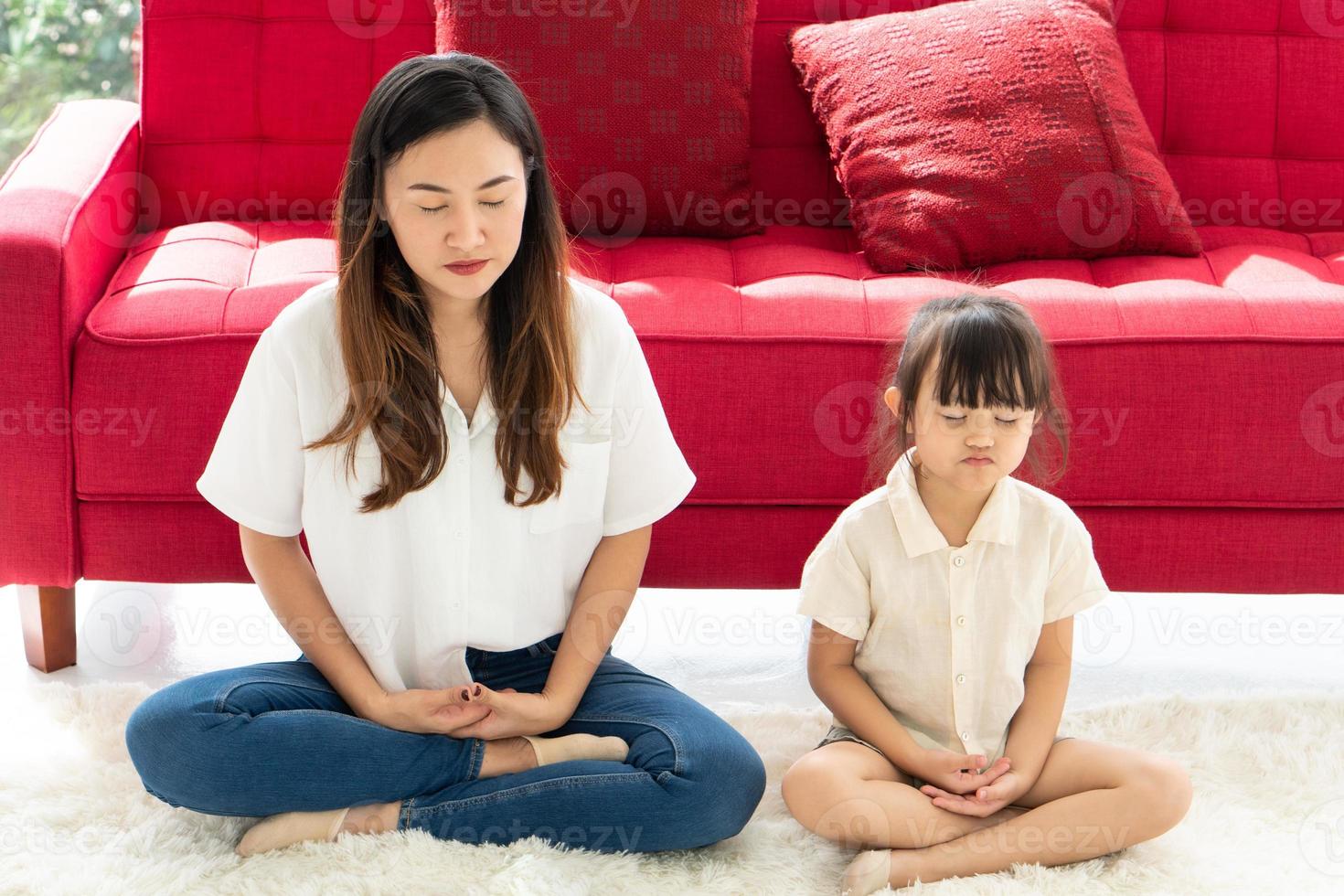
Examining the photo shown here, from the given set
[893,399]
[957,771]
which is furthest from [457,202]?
[957,771]

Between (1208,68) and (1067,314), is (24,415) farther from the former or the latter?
(1208,68)

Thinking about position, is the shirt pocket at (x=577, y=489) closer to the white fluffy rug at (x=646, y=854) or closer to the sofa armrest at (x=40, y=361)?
the white fluffy rug at (x=646, y=854)

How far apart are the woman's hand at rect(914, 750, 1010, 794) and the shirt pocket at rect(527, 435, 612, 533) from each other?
0.41 meters

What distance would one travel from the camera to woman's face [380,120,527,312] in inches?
46.7

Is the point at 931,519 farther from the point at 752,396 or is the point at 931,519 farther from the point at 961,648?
the point at 752,396

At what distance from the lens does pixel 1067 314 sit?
1628mm

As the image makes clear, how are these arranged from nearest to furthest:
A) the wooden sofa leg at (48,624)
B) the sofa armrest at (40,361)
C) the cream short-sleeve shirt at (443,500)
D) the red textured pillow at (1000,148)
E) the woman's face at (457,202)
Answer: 1. the woman's face at (457,202)
2. the cream short-sleeve shirt at (443,500)
3. the sofa armrest at (40,361)
4. the wooden sofa leg at (48,624)
5. the red textured pillow at (1000,148)

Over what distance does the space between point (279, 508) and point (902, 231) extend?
0.94 m

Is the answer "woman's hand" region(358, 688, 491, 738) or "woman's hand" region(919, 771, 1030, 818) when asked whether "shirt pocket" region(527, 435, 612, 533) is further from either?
"woman's hand" region(919, 771, 1030, 818)

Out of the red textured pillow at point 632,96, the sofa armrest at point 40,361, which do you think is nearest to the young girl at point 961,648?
the red textured pillow at point 632,96

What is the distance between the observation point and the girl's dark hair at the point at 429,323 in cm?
121

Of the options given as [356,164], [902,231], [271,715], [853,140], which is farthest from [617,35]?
[271,715]

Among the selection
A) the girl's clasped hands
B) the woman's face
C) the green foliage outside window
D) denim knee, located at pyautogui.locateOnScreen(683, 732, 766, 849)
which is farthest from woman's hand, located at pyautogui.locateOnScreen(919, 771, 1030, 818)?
the green foliage outside window

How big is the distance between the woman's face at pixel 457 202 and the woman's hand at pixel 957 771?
615 millimetres
